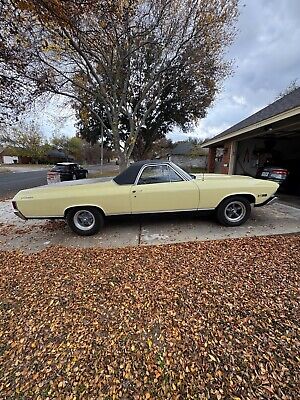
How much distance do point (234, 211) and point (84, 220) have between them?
129 inches

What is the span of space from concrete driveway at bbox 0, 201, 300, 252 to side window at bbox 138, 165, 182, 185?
0.77 m

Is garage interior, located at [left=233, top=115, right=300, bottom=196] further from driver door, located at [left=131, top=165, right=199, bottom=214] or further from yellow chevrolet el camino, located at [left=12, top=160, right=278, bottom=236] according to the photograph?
driver door, located at [left=131, top=165, right=199, bottom=214]

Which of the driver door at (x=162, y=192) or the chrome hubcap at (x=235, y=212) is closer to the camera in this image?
the driver door at (x=162, y=192)

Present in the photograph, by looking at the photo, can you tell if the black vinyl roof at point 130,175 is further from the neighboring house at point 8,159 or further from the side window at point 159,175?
the neighboring house at point 8,159

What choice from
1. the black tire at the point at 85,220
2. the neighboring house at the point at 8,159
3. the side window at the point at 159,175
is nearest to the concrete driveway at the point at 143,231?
the black tire at the point at 85,220

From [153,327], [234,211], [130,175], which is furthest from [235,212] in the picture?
[153,327]

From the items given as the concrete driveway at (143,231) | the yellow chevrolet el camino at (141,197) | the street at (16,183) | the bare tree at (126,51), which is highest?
the bare tree at (126,51)

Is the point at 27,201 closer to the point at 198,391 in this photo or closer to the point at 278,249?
the point at 198,391

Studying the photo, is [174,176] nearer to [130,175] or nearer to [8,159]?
[130,175]

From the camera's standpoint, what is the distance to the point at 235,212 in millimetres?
5031

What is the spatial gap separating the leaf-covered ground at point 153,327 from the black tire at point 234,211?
1.45m

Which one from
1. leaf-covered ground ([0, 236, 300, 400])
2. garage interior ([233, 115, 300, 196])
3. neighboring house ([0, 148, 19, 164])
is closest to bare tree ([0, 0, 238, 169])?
garage interior ([233, 115, 300, 196])

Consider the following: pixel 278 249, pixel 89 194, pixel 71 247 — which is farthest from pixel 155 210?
pixel 278 249

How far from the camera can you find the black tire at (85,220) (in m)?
4.71
